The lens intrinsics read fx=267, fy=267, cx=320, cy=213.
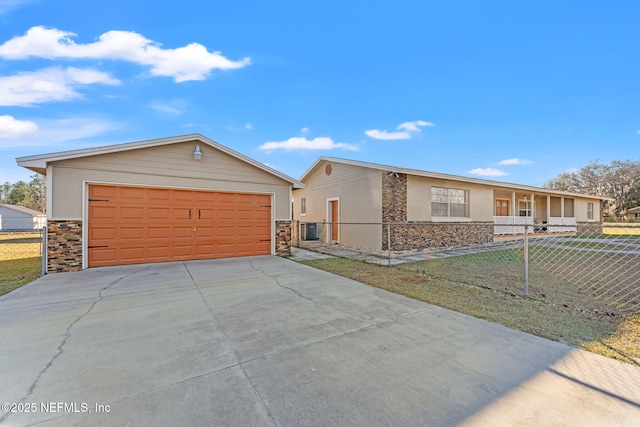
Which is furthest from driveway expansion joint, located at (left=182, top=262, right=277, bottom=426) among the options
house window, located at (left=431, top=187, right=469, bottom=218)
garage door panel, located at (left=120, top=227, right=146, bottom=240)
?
house window, located at (left=431, top=187, right=469, bottom=218)

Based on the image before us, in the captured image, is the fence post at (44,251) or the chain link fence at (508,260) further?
the fence post at (44,251)

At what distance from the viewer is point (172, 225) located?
7914 mm

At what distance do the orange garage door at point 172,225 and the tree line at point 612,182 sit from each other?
5009 cm

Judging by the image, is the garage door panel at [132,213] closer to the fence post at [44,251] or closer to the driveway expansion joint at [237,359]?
the fence post at [44,251]

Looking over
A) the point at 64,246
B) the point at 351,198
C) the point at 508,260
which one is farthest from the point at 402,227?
the point at 64,246

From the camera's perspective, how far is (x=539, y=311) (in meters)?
3.97

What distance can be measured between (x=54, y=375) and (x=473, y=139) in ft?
70.2

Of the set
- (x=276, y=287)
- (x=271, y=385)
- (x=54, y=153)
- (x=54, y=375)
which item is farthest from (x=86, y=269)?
(x=271, y=385)

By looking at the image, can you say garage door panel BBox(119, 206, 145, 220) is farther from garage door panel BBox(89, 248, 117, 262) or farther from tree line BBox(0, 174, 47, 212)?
tree line BBox(0, 174, 47, 212)

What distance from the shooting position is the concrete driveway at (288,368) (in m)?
1.84

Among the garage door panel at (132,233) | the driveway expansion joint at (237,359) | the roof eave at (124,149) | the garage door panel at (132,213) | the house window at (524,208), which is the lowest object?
the driveway expansion joint at (237,359)

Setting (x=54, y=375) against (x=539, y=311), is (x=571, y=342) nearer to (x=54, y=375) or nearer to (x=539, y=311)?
(x=539, y=311)

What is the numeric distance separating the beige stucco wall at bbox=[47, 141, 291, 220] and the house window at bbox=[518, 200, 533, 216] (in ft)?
54.1

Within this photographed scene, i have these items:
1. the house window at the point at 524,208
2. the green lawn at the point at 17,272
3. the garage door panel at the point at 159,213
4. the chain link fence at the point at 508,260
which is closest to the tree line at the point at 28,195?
the green lawn at the point at 17,272
